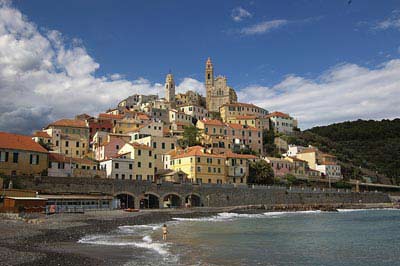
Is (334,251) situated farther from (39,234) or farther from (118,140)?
(118,140)

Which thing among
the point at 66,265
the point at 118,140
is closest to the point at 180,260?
the point at 66,265

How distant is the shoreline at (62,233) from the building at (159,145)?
65.1ft

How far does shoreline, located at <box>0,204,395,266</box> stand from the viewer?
61.7ft

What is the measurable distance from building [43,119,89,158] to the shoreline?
33.7 metres

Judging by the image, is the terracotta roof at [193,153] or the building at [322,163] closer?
the terracotta roof at [193,153]

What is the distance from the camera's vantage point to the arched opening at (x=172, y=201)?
59.5 metres

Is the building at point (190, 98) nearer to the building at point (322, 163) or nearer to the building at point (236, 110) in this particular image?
the building at point (236, 110)

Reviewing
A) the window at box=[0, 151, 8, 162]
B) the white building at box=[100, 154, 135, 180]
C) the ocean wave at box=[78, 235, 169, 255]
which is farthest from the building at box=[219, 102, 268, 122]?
the ocean wave at box=[78, 235, 169, 255]

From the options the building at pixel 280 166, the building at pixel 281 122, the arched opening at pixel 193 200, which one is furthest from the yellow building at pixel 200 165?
the building at pixel 281 122

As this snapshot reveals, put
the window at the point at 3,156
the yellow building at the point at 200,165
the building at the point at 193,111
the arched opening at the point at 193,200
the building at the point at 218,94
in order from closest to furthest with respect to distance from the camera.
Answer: the window at the point at 3,156
the arched opening at the point at 193,200
the yellow building at the point at 200,165
the building at the point at 193,111
the building at the point at 218,94

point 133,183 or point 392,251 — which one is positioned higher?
point 133,183

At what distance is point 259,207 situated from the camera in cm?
6562

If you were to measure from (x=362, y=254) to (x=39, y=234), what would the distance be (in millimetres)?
19656

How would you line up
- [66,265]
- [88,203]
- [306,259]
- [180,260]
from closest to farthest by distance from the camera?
[66,265] → [180,260] → [306,259] → [88,203]
